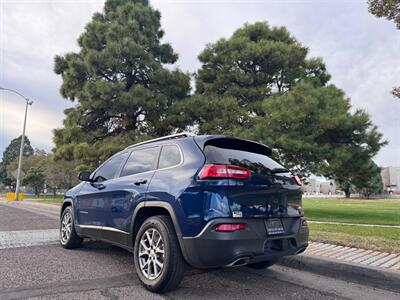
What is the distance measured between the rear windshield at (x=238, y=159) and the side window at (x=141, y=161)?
3.13 feet

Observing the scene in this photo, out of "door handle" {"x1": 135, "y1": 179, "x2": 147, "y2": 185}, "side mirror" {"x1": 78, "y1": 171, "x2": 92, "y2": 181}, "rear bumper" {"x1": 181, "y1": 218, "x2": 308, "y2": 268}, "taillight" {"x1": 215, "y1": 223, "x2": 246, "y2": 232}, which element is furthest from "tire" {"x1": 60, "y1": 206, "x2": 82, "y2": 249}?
"taillight" {"x1": 215, "y1": 223, "x2": 246, "y2": 232}

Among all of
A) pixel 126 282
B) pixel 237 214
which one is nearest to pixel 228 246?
pixel 237 214

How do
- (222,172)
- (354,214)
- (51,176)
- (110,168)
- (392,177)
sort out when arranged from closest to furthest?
(222,172)
(110,168)
(354,214)
(51,176)
(392,177)

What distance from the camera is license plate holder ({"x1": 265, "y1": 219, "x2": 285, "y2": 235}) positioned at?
3.93m

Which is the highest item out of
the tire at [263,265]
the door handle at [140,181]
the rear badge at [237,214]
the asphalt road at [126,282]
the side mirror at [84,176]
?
the side mirror at [84,176]

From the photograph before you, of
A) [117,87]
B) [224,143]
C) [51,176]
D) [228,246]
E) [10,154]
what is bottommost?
[228,246]

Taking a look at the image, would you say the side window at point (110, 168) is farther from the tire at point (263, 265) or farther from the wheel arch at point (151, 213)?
the tire at point (263, 265)

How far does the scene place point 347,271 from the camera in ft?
15.7

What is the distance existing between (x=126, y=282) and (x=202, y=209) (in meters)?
1.52

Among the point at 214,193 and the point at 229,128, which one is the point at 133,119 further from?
the point at 214,193

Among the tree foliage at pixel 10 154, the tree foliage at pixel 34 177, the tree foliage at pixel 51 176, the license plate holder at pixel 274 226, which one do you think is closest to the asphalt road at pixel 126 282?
the license plate holder at pixel 274 226

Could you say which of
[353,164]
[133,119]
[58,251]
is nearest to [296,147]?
[353,164]

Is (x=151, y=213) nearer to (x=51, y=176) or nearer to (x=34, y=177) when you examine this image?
(x=51, y=176)

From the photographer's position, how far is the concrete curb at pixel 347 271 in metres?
4.43
